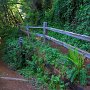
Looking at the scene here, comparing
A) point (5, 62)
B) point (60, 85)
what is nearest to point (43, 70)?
point (60, 85)

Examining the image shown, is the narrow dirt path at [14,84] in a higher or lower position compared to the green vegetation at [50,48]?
lower

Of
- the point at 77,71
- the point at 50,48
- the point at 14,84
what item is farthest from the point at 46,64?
the point at 77,71

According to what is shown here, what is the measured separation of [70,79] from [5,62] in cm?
607

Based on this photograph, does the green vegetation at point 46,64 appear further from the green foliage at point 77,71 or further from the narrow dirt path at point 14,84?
the narrow dirt path at point 14,84

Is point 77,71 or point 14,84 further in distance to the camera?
point 14,84

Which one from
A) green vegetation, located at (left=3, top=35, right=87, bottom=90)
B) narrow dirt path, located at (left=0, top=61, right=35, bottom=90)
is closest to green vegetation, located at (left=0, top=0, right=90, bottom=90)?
green vegetation, located at (left=3, top=35, right=87, bottom=90)

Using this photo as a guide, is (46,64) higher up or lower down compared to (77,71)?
lower down

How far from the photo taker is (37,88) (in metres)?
7.71

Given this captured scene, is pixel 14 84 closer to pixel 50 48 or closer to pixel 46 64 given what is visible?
pixel 46 64

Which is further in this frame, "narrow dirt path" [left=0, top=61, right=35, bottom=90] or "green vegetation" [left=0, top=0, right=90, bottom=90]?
"narrow dirt path" [left=0, top=61, right=35, bottom=90]

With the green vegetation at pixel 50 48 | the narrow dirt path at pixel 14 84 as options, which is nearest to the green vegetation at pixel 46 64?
the green vegetation at pixel 50 48

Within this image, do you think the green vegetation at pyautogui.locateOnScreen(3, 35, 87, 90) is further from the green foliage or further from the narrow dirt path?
the narrow dirt path

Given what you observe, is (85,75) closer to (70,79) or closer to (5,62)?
(70,79)

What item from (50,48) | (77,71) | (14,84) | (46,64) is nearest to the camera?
(77,71)
